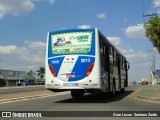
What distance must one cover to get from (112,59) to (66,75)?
5.64 metres

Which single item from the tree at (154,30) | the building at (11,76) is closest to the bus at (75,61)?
the tree at (154,30)

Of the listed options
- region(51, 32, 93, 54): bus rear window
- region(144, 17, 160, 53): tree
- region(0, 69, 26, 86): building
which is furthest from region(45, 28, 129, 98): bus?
region(0, 69, 26, 86): building

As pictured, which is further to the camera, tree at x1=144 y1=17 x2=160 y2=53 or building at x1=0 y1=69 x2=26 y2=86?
building at x1=0 y1=69 x2=26 y2=86

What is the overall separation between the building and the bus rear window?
86724 mm

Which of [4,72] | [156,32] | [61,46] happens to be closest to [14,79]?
[4,72]

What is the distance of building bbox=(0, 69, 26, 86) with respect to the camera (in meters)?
109

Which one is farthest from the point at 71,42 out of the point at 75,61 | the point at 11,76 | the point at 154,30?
the point at 11,76

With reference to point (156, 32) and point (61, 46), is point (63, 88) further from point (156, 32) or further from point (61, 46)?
point (156, 32)

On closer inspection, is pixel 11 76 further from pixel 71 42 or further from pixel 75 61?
pixel 75 61

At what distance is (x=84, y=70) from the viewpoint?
1930cm

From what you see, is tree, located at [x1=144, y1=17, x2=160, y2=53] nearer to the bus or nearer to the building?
the bus

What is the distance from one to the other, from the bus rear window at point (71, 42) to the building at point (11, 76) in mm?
86724

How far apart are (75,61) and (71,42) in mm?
1090

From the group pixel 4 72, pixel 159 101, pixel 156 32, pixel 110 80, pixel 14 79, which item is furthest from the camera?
pixel 14 79
